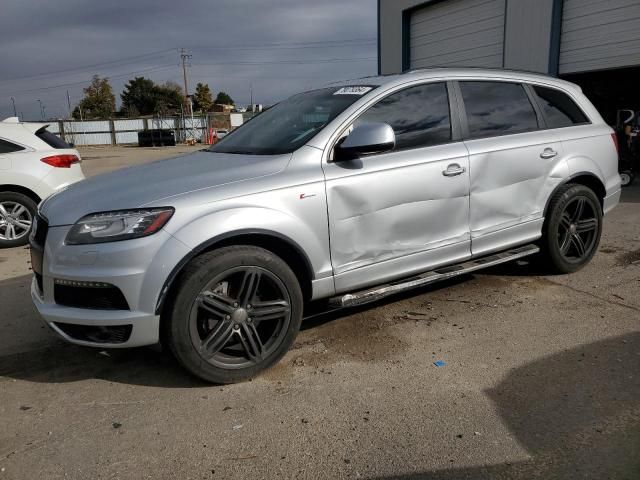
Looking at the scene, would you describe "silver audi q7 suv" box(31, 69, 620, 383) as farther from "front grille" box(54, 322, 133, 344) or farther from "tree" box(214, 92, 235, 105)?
"tree" box(214, 92, 235, 105)

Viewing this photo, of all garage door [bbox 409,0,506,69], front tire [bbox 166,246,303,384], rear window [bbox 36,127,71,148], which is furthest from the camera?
garage door [bbox 409,0,506,69]

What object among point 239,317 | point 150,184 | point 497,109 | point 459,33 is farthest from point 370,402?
point 459,33

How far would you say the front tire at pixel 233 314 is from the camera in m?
2.78

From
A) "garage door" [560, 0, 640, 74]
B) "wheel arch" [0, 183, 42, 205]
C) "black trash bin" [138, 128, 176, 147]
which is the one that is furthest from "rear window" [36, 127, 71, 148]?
"black trash bin" [138, 128, 176, 147]

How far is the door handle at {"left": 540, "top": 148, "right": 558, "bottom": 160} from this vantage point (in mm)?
4156

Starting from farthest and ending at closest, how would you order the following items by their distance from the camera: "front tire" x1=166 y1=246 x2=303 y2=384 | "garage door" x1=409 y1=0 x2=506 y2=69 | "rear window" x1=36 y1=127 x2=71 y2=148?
"garage door" x1=409 y1=0 x2=506 y2=69, "rear window" x1=36 y1=127 x2=71 y2=148, "front tire" x1=166 y1=246 x2=303 y2=384

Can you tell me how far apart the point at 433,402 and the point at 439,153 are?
5.61ft

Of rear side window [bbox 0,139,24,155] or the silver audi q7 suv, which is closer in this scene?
the silver audi q7 suv

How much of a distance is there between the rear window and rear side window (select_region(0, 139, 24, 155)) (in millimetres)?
319

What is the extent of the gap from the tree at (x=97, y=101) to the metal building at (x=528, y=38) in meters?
69.0

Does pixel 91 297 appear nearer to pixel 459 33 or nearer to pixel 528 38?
pixel 528 38

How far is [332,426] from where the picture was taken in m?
2.56

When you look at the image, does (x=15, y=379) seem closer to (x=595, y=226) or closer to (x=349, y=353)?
(x=349, y=353)

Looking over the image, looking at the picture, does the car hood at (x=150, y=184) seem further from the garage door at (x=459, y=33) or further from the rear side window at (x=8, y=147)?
the garage door at (x=459, y=33)
